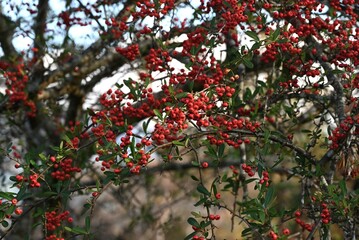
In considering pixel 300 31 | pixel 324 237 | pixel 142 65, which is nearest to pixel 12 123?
pixel 142 65

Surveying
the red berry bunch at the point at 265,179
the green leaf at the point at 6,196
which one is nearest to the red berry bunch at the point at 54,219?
the green leaf at the point at 6,196

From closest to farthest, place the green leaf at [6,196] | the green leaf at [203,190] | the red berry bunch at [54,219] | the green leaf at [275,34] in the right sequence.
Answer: the green leaf at [6,196]
the green leaf at [203,190]
the green leaf at [275,34]
the red berry bunch at [54,219]

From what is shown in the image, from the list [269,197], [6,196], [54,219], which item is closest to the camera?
[269,197]

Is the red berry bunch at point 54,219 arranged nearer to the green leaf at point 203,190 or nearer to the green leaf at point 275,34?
the green leaf at point 203,190

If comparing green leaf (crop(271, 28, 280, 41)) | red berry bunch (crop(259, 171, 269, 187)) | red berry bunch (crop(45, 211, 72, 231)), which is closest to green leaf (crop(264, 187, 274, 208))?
red berry bunch (crop(259, 171, 269, 187))

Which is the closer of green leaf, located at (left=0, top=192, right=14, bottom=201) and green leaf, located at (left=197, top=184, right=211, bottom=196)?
green leaf, located at (left=0, top=192, right=14, bottom=201)

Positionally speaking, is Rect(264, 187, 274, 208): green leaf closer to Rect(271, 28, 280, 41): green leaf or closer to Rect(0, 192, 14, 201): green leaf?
Rect(271, 28, 280, 41): green leaf

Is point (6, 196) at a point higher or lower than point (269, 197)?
higher

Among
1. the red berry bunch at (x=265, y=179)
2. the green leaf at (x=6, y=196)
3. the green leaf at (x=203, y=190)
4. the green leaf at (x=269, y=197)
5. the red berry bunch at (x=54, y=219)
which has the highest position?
the red berry bunch at (x=54, y=219)

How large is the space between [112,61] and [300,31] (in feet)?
9.47

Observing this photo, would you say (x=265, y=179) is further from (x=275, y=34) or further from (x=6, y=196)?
(x=6, y=196)

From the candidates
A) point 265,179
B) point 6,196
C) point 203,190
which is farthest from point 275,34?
point 6,196

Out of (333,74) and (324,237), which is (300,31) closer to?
(333,74)

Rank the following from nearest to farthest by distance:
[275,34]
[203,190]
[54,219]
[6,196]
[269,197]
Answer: [269,197]
[6,196]
[203,190]
[275,34]
[54,219]
